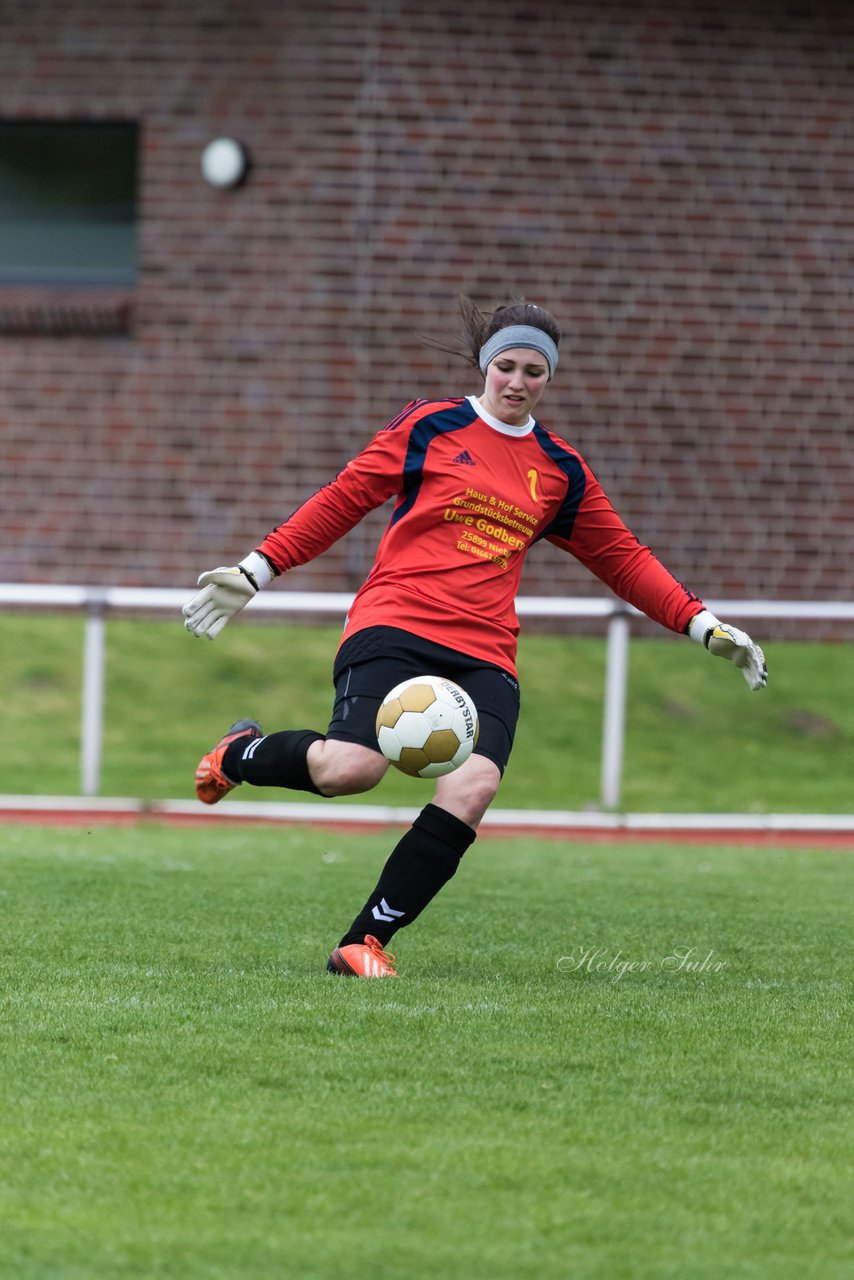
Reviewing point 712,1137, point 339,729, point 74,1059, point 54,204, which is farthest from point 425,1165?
point 54,204

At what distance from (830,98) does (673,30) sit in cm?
114

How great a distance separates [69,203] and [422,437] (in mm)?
7727

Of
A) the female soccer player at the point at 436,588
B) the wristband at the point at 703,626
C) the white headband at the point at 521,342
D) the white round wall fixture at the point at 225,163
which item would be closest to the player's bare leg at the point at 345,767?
the female soccer player at the point at 436,588

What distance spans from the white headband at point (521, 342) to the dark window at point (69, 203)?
724 cm

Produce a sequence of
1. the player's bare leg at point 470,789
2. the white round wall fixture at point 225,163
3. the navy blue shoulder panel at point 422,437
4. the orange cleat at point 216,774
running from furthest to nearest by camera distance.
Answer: the white round wall fixture at point 225,163, the orange cleat at point 216,774, the navy blue shoulder panel at point 422,437, the player's bare leg at point 470,789

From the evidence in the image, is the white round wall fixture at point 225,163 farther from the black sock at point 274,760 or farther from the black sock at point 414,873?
the black sock at point 414,873

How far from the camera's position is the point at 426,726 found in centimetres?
506

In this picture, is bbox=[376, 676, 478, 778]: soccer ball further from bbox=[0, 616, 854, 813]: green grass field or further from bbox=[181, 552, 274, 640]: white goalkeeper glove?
bbox=[0, 616, 854, 813]: green grass field

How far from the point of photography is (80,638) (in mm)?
12477

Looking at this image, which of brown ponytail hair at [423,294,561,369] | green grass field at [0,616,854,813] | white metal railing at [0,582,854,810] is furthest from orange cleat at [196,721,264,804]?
green grass field at [0,616,854,813]

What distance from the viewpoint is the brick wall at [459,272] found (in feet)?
39.6

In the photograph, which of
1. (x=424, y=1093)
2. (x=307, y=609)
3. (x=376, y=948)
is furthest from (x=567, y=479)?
(x=307, y=609)

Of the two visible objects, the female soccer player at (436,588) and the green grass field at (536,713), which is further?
the green grass field at (536,713)

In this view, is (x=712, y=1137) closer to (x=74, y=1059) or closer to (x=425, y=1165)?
(x=425, y=1165)
